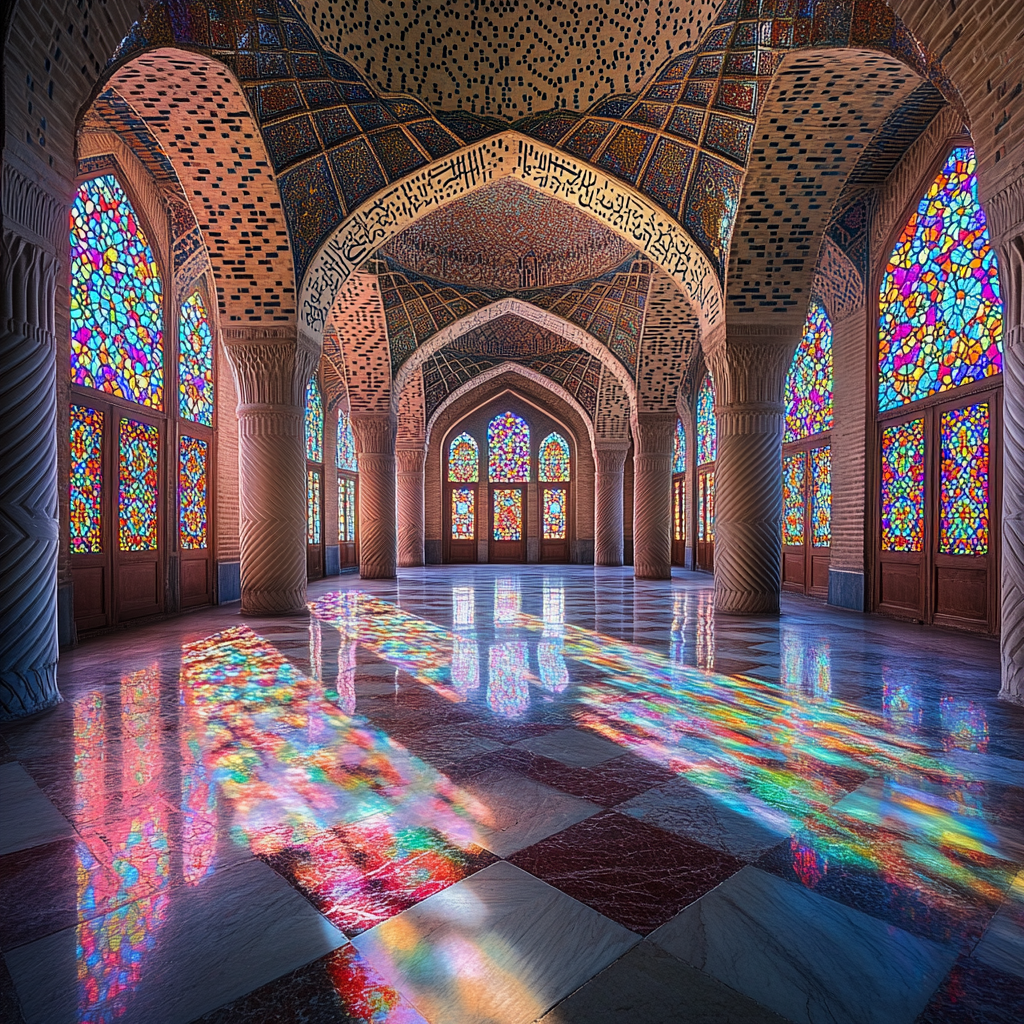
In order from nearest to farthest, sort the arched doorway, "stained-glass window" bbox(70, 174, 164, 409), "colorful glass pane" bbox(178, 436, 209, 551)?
"stained-glass window" bbox(70, 174, 164, 409) → "colorful glass pane" bbox(178, 436, 209, 551) → the arched doorway

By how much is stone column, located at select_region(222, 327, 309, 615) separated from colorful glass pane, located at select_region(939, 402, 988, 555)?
6897 millimetres

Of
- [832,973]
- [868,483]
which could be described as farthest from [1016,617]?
[868,483]

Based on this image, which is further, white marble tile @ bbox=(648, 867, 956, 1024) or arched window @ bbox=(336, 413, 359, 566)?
arched window @ bbox=(336, 413, 359, 566)

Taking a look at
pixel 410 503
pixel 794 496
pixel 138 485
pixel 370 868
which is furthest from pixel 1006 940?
pixel 410 503

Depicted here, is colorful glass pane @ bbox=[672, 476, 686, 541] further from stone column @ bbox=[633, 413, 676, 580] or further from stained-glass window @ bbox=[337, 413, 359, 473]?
stained-glass window @ bbox=[337, 413, 359, 473]

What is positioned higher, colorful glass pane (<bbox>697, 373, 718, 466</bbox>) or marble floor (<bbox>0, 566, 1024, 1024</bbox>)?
colorful glass pane (<bbox>697, 373, 718, 466</bbox>)

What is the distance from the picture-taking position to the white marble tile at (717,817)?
2.06m

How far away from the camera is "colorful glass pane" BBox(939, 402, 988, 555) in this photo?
21.3 ft

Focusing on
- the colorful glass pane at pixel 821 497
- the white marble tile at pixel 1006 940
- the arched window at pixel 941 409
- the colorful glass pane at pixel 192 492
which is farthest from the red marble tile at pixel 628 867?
the colorful glass pane at pixel 821 497

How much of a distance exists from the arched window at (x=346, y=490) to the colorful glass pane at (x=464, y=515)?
4.84 metres

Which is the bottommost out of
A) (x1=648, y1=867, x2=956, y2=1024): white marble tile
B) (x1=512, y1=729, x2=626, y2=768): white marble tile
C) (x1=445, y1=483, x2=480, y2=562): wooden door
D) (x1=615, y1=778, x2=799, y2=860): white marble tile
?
(x1=512, y1=729, x2=626, y2=768): white marble tile

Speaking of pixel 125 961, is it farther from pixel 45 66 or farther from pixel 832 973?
pixel 45 66

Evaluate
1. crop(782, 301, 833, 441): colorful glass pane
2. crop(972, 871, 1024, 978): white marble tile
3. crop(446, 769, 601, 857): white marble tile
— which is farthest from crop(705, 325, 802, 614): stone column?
crop(972, 871, 1024, 978): white marble tile

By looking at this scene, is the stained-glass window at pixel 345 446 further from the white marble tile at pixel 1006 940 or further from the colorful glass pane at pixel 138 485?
the white marble tile at pixel 1006 940
